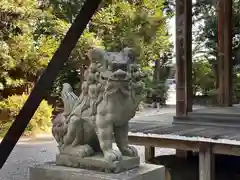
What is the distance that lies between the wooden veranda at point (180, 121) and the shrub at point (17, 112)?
4078mm

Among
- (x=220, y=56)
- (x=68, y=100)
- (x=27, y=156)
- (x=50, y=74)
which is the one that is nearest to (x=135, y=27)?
(x=27, y=156)

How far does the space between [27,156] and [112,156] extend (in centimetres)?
503

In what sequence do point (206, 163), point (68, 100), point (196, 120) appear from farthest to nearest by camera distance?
1. point (196, 120)
2. point (206, 163)
3. point (68, 100)

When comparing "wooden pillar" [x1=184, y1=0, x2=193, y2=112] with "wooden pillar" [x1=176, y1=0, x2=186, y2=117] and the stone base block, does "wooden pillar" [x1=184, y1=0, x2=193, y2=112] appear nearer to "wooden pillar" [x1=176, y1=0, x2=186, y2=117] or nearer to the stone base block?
"wooden pillar" [x1=176, y1=0, x2=186, y2=117]

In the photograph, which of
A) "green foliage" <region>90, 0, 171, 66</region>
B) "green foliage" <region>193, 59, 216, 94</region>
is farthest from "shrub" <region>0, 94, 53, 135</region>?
"green foliage" <region>193, 59, 216, 94</region>

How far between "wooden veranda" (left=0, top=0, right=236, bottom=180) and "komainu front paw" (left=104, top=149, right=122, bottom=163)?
4.14 feet

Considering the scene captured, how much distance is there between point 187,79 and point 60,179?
2.75m

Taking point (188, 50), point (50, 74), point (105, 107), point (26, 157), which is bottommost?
point (26, 157)

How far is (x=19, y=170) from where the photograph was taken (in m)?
5.89

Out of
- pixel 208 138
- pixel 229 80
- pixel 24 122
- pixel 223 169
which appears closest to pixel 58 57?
pixel 24 122

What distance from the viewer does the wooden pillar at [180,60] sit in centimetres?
465

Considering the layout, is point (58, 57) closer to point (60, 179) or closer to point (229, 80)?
point (60, 179)

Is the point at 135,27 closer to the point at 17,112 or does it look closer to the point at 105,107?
the point at 17,112

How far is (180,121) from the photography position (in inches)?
183
